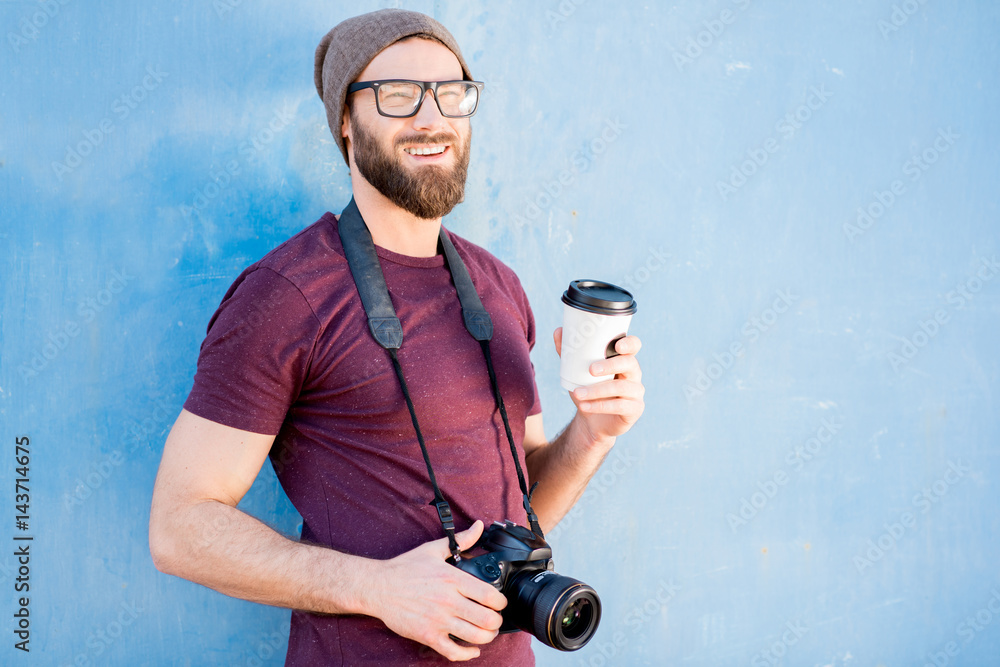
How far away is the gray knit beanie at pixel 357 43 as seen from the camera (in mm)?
1633

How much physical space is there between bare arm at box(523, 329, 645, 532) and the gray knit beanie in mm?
734

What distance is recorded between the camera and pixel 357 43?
1645mm

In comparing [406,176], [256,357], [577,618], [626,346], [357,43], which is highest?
[357,43]

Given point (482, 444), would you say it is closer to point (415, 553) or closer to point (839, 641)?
point (415, 553)

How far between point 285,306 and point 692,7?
156 centimetres

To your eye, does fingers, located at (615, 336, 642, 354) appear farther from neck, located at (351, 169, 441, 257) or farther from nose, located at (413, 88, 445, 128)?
nose, located at (413, 88, 445, 128)

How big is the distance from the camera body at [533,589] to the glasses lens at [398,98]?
919 mm

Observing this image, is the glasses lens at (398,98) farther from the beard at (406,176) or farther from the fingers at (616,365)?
the fingers at (616,365)

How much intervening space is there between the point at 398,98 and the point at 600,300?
2.17 ft

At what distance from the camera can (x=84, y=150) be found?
1755mm

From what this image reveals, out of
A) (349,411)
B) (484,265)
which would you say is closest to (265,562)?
(349,411)

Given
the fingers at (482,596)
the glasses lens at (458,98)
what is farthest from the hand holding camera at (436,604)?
the glasses lens at (458,98)

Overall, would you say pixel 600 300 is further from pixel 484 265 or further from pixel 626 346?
pixel 484 265

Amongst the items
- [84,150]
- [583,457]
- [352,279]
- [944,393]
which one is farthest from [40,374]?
[944,393]
